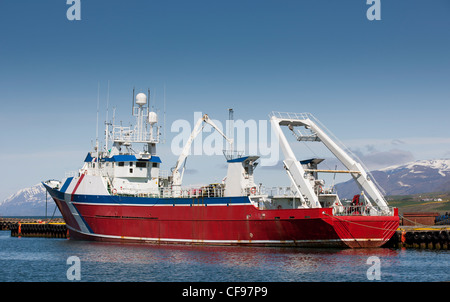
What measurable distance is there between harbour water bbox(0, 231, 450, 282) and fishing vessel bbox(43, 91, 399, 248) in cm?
125

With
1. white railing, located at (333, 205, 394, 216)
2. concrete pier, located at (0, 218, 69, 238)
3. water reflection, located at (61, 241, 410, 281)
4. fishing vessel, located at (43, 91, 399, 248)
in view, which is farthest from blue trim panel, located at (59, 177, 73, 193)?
white railing, located at (333, 205, 394, 216)

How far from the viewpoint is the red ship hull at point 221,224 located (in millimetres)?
30953

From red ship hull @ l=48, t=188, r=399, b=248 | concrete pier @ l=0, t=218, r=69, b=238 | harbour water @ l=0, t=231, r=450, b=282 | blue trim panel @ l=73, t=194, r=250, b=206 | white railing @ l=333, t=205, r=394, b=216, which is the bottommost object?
concrete pier @ l=0, t=218, r=69, b=238

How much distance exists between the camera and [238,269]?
80.7ft

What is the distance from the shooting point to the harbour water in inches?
887

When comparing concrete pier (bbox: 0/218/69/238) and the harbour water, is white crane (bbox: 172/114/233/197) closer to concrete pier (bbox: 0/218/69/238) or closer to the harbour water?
the harbour water

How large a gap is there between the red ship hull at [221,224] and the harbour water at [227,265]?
870mm

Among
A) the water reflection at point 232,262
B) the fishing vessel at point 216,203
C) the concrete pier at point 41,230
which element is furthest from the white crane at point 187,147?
the concrete pier at point 41,230

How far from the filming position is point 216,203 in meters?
34.7

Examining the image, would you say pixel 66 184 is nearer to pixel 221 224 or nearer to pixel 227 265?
pixel 221 224

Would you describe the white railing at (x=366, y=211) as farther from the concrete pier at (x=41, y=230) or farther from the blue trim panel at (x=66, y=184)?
the concrete pier at (x=41, y=230)
